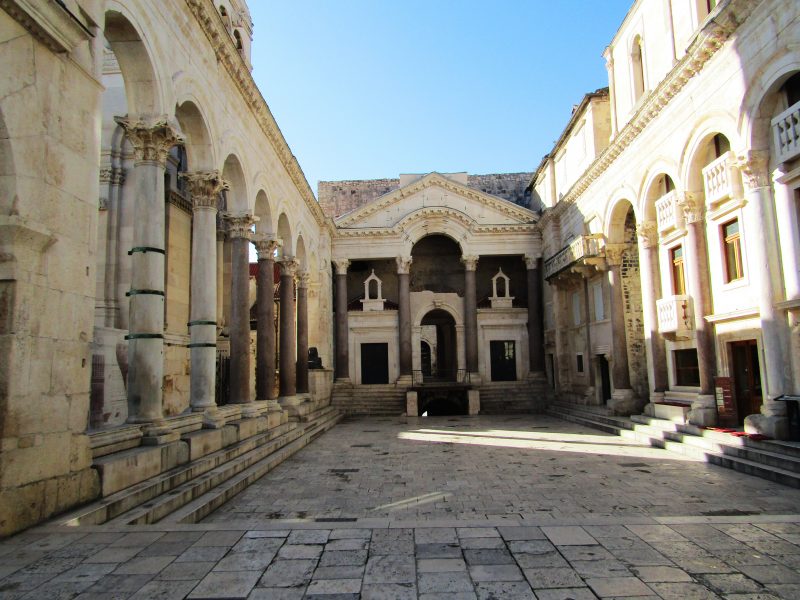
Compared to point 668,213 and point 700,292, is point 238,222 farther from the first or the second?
point 700,292

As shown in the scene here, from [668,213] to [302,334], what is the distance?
13.4 metres

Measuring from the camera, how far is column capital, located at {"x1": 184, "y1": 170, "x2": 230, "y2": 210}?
11820 millimetres

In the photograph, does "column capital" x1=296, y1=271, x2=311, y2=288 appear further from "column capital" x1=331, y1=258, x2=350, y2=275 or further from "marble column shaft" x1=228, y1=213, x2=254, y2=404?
"marble column shaft" x1=228, y1=213, x2=254, y2=404

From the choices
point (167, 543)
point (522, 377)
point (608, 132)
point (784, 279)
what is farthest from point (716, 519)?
point (522, 377)

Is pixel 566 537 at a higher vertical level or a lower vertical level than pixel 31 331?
lower

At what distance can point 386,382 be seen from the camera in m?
28.8

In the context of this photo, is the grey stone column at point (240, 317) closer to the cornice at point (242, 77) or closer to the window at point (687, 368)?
the cornice at point (242, 77)

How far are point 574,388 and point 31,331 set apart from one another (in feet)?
72.1

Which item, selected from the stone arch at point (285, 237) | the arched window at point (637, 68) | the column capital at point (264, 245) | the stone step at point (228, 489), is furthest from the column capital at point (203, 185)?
the arched window at point (637, 68)

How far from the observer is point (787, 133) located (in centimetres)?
1063

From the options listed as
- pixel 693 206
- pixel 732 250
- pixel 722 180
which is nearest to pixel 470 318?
pixel 693 206

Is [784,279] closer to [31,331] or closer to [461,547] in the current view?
[461,547]

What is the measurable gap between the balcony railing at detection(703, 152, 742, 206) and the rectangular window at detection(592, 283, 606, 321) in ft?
26.8

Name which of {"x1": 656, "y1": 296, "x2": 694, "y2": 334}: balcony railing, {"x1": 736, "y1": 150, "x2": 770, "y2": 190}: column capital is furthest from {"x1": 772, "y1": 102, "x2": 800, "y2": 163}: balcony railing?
{"x1": 656, "y1": 296, "x2": 694, "y2": 334}: balcony railing
